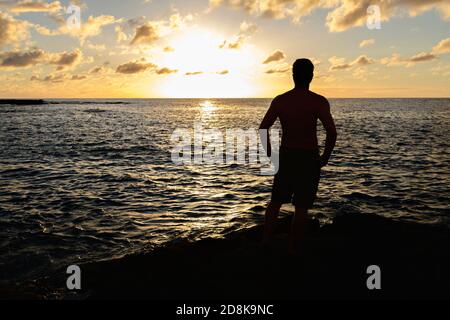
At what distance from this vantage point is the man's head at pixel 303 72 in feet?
19.6

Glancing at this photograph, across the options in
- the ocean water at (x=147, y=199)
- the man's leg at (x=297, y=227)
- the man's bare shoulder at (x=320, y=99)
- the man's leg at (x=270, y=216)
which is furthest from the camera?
the ocean water at (x=147, y=199)

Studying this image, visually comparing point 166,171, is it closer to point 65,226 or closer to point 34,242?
point 65,226

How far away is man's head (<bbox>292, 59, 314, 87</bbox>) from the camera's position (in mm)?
5965

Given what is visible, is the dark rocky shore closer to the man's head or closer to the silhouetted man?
the silhouetted man

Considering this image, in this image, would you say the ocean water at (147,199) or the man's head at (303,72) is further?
the ocean water at (147,199)

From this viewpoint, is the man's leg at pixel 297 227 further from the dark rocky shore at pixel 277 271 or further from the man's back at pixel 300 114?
the man's back at pixel 300 114

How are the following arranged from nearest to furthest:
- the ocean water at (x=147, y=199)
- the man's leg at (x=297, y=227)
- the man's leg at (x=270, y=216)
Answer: the man's leg at (x=297, y=227)
the man's leg at (x=270, y=216)
the ocean water at (x=147, y=199)

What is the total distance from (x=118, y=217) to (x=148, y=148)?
19.6 m

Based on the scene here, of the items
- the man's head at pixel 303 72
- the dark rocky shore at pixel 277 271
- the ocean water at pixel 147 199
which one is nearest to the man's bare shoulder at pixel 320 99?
the man's head at pixel 303 72

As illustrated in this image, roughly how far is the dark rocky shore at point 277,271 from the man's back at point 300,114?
7.26ft

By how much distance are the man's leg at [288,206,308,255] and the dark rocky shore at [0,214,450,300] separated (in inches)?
8.0

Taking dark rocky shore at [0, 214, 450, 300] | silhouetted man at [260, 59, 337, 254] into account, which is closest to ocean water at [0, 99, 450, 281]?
dark rocky shore at [0, 214, 450, 300]

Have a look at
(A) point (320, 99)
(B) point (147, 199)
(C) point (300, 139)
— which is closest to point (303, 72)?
(A) point (320, 99)

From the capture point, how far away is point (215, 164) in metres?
23.9
